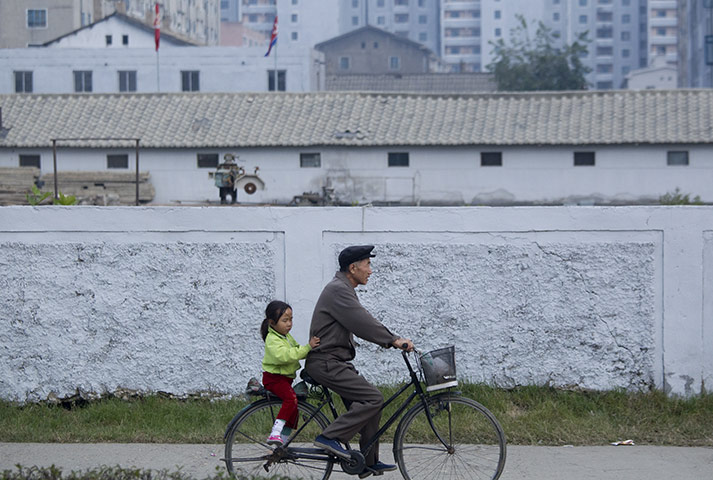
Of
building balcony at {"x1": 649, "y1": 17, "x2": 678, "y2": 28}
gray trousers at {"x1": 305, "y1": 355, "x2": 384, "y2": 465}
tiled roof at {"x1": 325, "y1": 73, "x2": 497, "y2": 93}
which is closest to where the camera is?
gray trousers at {"x1": 305, "y1": 355, "x2": 384, "y2": 465}

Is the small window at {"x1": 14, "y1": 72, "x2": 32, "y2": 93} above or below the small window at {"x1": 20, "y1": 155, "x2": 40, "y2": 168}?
above

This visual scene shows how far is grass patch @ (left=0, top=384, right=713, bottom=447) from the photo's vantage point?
724 cm

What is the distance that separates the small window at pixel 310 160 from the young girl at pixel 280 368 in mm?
32130

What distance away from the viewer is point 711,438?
716 centimetres

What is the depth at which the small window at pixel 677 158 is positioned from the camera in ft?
122

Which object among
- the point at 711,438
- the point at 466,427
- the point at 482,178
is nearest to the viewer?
the point at 466,427

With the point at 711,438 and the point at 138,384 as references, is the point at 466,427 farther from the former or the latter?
the point at 138,384

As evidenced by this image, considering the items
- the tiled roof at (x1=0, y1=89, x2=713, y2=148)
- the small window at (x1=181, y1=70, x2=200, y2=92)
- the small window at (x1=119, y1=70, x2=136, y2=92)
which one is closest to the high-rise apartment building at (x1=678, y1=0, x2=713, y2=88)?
the tiled roof at (x1=0, y1=89, x2=713, y2=148)

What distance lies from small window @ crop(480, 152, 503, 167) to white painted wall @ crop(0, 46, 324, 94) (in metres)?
18.0

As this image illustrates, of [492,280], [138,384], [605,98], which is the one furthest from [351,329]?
[605,98]

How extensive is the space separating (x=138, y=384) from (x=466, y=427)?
3156mm

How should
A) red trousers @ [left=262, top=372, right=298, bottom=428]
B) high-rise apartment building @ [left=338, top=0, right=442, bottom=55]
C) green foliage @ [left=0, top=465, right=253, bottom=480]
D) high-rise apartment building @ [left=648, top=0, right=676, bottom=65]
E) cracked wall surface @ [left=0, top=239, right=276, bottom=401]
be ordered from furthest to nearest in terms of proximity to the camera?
high-rise apartment building @ [left=338, top=0, right=442, bottom=55] → high-rise apartment building @ [left=648, top=0, right=676, bottom=65] → cracked wall surface @ [left=0, top=239, right=276, bottom=401] → red trousers @ [left=262, top=372, right=298, bottom=428] → green foliage @ [left=0, top=465, right=253, bottom=480]

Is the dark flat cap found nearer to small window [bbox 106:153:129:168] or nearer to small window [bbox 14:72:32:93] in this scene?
small window [bbox 106:153:129:168]

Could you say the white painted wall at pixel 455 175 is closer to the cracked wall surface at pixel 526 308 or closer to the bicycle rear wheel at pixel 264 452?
the cracked wall surface at pixel 526 308
